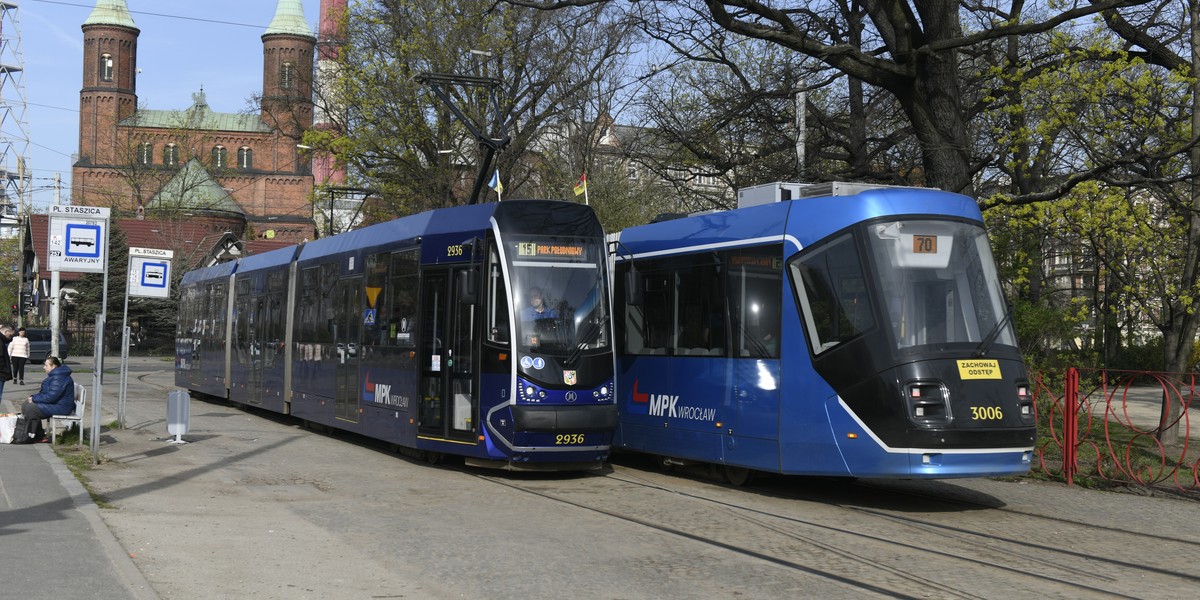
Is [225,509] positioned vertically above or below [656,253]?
below

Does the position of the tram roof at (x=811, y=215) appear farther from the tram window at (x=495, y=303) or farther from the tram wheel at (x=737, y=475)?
the tram wheel at (x=737, y=475)

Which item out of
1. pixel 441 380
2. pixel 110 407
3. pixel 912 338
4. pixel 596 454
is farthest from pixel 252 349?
pixel 912 338

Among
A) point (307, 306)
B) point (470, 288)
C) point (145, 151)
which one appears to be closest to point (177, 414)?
point (307, 306)

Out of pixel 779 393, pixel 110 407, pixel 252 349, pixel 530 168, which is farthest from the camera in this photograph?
pixel 530 168

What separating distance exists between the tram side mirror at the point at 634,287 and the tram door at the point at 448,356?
2.30m

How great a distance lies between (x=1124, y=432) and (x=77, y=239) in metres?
13.8

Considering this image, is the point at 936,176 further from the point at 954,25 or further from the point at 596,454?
the point at 596,454

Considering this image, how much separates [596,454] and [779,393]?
247 centimetres

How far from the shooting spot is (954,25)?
53.2 ft

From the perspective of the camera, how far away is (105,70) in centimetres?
11144

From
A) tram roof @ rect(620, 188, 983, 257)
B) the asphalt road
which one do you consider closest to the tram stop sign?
the asphalt road

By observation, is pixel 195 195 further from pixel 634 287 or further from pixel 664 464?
pixel 664 464

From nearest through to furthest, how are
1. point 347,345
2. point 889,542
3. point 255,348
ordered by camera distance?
point 889,542, point 347,345, point 255,348

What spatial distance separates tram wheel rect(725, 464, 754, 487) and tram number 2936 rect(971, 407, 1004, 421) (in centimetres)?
300
